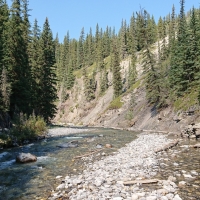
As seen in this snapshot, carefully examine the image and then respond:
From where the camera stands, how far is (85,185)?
8.98 metres

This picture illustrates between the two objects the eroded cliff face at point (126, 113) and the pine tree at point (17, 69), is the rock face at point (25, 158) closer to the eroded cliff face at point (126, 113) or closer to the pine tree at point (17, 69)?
the pine tree at point (17, 69)

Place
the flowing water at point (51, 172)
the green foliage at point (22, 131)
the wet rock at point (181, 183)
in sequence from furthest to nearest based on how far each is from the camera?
the green foliage at point (22, 131) → the flowing water at point (51, 172) → the wet rock at point (181, 183)

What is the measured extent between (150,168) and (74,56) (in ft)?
407

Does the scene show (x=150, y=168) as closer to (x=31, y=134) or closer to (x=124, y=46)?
(x=31, y=134)

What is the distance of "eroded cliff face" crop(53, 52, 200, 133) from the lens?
3136 centimetres

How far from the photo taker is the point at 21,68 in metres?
32.7

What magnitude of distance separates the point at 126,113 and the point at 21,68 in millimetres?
26612

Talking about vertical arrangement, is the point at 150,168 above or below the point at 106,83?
below

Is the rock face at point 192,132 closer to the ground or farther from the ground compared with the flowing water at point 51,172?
farther from the ground

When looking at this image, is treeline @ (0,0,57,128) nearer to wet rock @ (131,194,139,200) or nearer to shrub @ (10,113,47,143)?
shrub @ (10,113,47,143)

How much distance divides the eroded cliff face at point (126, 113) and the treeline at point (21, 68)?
1740cm

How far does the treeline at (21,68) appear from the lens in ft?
89.9

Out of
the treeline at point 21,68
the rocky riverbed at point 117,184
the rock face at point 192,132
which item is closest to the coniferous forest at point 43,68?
the treeline at point 21,68

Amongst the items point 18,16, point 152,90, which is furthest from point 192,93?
point 18,16
